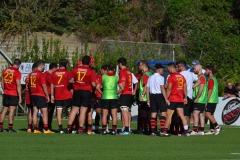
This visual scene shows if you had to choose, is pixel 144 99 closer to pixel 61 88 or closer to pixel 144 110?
pixel 144 110

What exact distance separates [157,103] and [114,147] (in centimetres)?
485

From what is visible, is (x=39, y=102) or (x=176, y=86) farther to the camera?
(x=39, y=102)

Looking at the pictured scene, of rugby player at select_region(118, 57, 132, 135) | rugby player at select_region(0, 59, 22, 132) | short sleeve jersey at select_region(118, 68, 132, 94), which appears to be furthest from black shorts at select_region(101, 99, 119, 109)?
rugby player at select_region(0, 59, 22, 132)

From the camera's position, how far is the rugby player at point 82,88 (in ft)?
77.4

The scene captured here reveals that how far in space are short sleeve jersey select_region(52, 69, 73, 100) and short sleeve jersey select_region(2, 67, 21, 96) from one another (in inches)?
41.7

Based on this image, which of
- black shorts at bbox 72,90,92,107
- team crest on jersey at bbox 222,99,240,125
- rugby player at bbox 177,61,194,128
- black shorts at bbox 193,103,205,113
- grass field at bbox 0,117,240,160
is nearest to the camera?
grass field at bbox 0,117,240,160

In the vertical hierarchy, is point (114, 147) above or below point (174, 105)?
below

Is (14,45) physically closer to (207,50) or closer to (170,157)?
(207,50)

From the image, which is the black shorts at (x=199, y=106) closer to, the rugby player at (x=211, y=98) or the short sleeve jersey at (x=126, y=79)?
the rugby player at (x=211, y=98)

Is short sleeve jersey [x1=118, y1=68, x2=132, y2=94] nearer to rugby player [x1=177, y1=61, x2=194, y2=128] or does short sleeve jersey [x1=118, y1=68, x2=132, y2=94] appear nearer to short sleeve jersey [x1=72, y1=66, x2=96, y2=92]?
short sleeve jersey [x1=72, y1=66, x2=96, y2=92]

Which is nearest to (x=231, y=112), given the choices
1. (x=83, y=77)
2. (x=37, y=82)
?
(x=83, y=77)

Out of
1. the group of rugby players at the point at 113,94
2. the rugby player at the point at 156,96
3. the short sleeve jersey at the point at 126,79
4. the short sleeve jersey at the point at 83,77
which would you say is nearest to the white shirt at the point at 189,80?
the group of rugby players at the point at 113,94

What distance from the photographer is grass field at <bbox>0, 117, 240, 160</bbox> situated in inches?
667

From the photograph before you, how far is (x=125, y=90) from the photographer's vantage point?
24562mm
